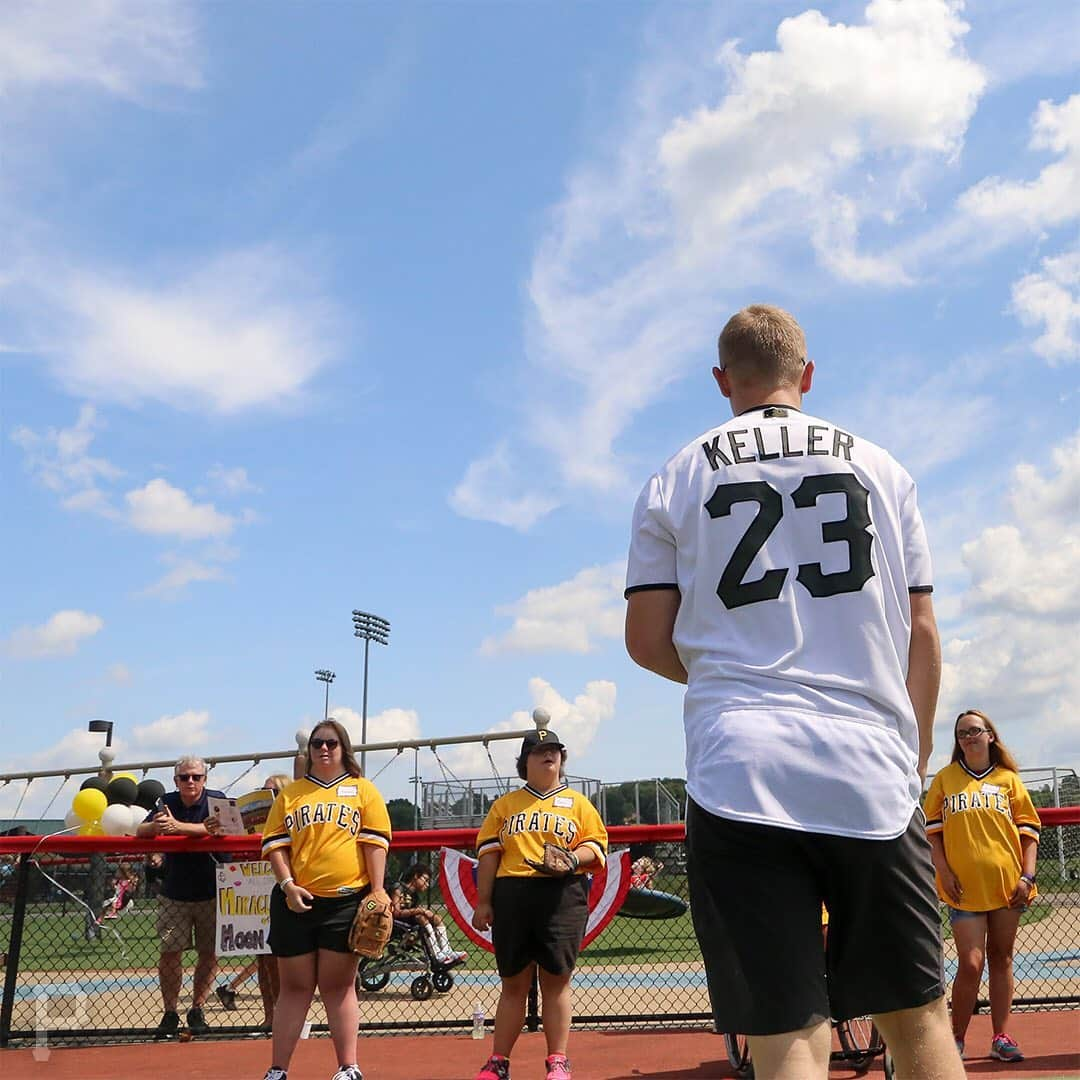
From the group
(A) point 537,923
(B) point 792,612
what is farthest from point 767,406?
(A) point 537,923

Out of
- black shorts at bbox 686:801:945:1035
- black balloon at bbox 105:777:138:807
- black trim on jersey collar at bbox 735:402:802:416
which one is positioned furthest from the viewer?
black balloon at bbox 105:777:138:807

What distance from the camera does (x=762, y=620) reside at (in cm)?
226

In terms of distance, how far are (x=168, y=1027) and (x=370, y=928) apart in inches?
128

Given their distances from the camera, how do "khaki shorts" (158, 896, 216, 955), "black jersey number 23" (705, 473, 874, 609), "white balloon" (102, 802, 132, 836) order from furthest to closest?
"white balloon" (102, 802, 132, 836)
"khaki shorts" (158, 896, 216, 955)
"black jersey number 23" (705, 473, 874, 609)

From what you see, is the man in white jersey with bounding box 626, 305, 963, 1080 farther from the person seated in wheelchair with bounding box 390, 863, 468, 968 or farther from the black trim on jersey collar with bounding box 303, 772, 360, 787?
the person seated in wheelchair with bounding box 390, 863, 468, 968

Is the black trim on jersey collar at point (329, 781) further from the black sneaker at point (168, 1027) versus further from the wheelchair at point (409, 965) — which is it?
the wheelchair at point (409, 965)

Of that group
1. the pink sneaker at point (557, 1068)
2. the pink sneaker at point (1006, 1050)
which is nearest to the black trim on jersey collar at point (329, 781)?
the pink sneaker at point (557, 1068)

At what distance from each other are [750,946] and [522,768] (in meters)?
4.58


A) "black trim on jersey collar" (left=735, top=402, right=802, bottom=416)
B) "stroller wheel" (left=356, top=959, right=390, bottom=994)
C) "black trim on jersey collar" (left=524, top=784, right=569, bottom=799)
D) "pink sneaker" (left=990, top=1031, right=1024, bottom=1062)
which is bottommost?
"pink sneaker" (left=990, top=1031, right=1024, bottom=1062)

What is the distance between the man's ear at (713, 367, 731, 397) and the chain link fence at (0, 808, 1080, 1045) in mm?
5647

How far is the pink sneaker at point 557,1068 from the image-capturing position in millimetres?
5715

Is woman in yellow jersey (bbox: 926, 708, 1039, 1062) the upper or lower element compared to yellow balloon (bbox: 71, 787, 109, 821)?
lower

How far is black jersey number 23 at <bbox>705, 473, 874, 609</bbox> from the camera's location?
2.27 metres

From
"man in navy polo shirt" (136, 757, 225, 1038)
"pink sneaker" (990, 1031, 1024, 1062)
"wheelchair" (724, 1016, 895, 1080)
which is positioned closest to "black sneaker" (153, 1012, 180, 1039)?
"man in navy polo shirt" (136, 757, 225, 1038)
